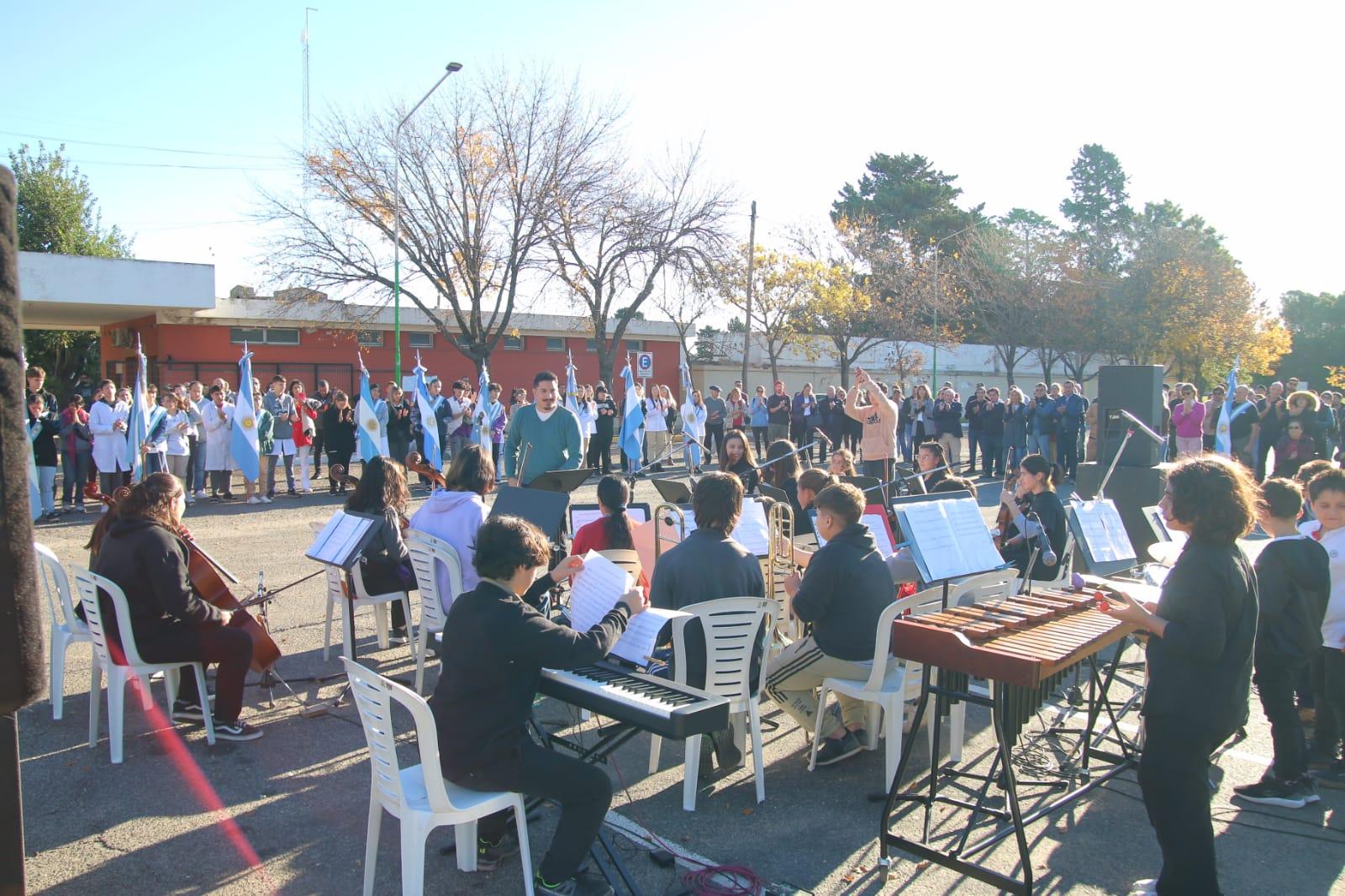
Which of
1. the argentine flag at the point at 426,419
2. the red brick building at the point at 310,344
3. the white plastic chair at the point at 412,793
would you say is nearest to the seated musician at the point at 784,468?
the white plastic chair at the point at 412,793

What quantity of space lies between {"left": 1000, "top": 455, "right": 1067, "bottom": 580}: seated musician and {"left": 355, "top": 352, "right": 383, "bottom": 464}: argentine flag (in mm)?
11294

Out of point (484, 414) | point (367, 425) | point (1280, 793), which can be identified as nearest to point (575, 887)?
point (1280, 793)

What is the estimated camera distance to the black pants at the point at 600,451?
1880cm

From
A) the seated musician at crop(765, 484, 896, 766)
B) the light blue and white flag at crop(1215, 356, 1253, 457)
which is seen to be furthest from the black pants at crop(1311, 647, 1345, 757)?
the light blue and white flag at crop(1215, 356, 1253, 457)

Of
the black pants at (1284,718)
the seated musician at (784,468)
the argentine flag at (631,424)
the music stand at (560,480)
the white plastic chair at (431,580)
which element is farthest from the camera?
the argentine flag at (631,424)

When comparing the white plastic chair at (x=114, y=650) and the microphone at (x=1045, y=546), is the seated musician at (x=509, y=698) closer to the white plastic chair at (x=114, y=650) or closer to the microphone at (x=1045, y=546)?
the white plastic chair at (x=114, y=650)

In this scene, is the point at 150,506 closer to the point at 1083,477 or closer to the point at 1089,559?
the point at 1089,559

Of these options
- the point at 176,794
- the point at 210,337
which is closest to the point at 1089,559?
the point at 176,794

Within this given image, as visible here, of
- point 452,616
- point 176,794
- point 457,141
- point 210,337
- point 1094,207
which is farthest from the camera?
point 1094,207

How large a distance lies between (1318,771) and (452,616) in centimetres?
449

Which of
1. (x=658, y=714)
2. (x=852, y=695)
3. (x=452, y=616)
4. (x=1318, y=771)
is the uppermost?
(x=452, y=616)

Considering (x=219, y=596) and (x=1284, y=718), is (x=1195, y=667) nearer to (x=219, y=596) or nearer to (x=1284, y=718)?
(x=1284, y=718)

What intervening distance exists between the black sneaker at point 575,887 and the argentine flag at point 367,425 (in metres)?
12.5

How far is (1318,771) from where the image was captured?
15.4ft
